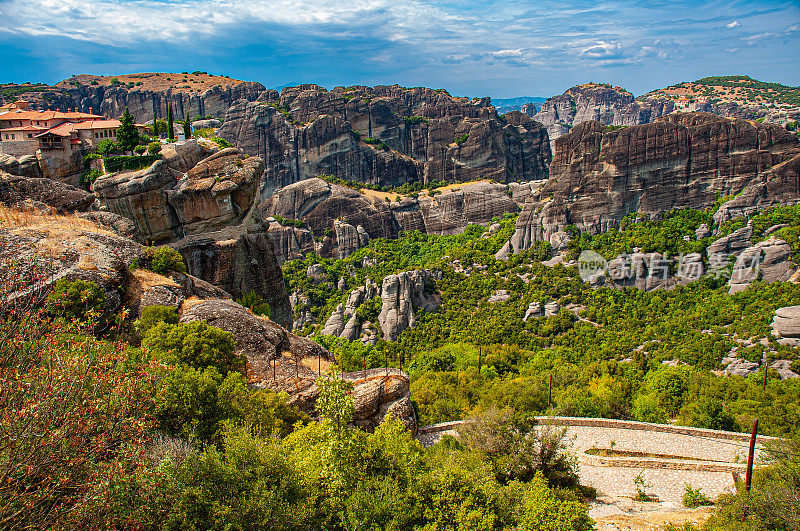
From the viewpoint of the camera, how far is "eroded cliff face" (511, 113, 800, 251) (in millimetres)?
52438

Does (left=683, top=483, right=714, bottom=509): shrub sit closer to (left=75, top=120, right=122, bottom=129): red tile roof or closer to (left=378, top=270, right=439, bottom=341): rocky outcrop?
(left=378, top=270, right=439, bottom=341): rocky outcrop

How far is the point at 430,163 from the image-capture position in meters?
94.9

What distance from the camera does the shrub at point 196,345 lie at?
17.4 m

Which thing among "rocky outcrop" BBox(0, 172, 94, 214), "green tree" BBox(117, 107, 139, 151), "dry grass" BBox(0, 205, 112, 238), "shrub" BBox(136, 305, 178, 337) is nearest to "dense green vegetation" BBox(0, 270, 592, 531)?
"shrub" BBox(136, 305, 178, 337)

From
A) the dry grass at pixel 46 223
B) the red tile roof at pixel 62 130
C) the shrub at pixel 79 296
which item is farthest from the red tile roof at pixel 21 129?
the shrub at pixel 79 296

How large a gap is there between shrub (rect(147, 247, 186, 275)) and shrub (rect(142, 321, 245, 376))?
6.03 meters

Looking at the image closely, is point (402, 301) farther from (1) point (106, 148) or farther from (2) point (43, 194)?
(2) point (43, 194)

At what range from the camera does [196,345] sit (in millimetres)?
17781

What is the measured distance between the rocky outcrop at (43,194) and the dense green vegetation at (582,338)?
16.8m

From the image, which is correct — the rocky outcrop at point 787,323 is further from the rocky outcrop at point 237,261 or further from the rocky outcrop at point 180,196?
the rocky outcrop at point 180,196

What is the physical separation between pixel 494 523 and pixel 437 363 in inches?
988

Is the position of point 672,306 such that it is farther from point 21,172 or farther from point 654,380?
point 21,172

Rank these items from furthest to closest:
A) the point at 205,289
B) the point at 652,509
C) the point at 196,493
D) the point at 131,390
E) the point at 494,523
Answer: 1. the point at 205,289
2. the point at 652,509
3. the point at 494,523
4. the point at 196,493
5. the point at 131,390

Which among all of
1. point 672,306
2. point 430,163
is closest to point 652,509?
point 672,306
